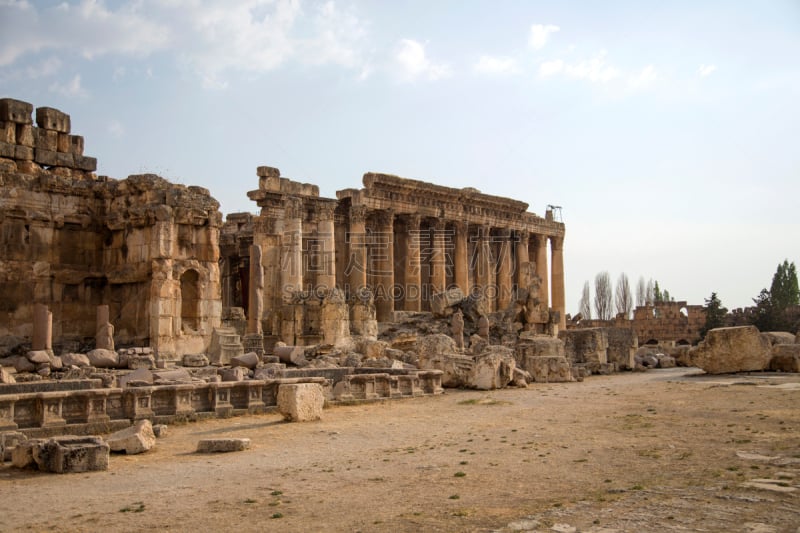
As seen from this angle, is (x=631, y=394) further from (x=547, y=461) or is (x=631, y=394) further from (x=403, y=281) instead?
(x=403, y=281)

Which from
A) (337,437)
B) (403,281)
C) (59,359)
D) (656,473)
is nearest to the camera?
(656,473)

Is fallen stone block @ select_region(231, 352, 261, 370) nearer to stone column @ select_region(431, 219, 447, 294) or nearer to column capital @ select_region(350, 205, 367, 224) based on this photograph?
column capital @ select_region(350, 205, 367, 224)

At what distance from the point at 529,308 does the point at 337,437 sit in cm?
1949

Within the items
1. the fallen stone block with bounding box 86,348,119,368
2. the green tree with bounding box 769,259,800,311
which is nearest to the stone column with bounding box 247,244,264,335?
the fallen stone block with bounding box 86,348,119,368

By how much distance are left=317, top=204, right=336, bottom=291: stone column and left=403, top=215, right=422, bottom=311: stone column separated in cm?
709

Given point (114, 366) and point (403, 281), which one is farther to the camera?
point (403, 281)

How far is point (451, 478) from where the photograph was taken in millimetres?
7449

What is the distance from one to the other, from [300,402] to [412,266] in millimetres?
26490

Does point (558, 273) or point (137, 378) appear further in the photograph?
point (558, 273)

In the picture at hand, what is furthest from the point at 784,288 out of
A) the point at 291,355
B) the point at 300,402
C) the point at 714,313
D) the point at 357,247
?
the point at 300,402

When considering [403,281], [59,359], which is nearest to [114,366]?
[59,359]

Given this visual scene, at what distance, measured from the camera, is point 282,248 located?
1161 inches

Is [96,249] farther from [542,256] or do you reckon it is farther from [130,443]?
[542,256]

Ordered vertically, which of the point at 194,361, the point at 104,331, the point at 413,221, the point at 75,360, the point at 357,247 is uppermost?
the point at 413,221
